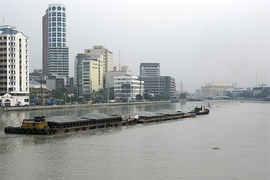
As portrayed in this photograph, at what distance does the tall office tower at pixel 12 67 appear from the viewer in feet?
243

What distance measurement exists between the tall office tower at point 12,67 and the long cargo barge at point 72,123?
36.8 metres

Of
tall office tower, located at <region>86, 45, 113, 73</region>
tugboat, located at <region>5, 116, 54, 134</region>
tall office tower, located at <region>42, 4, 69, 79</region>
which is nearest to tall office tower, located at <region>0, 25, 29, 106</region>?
tugboat, located at <region>5, 116, 54, 134</region>

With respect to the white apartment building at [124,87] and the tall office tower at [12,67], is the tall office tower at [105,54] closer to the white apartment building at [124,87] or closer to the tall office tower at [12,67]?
the white apartment building at [124,87]

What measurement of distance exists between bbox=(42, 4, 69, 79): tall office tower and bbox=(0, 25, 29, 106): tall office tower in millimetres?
76262

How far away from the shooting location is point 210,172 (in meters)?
18.5

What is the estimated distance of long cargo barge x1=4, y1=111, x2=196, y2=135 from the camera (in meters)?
31.5

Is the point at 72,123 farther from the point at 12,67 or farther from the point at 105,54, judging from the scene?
the point at 105,54

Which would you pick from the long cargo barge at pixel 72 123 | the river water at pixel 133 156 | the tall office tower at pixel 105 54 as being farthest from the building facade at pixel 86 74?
the river water at pixel 133 156

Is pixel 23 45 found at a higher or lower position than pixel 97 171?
higher

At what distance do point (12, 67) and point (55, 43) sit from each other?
8938 centimetres

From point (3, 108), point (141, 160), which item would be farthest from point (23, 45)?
point (141, 160)

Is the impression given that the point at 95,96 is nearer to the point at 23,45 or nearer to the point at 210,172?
the point at 23,45

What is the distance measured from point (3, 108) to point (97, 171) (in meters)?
53.4

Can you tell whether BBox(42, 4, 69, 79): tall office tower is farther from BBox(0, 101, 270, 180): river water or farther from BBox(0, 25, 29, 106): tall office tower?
BBox(0, 101, 270, 180): river water
